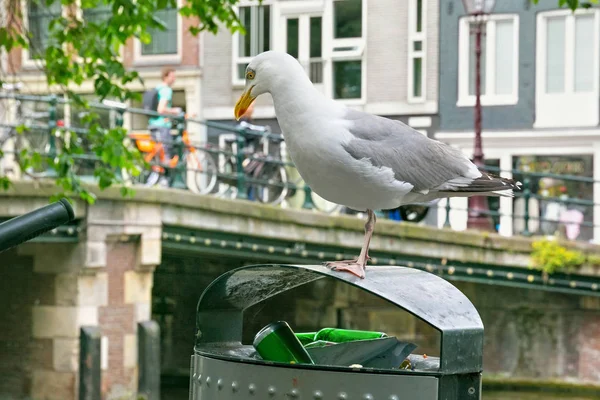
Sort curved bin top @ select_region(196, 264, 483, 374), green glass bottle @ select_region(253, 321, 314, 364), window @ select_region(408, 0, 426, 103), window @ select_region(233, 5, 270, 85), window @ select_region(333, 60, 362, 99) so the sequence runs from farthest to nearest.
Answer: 1. window @ select_region(233, 5, 270, 85)
2. window @ select_region(333, 60, 362, 99)
3. window @ select_region(408, 0, 426, 103)
4. green glass bottle @ select_region(253, 321, 314, 364)
5. curved bin top @ select_region(196, 264, 483, 374)

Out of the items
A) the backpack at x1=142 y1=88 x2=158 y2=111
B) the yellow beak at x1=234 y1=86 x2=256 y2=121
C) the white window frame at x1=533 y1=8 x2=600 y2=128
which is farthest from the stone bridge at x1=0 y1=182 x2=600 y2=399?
the yellow beak at x1=234 y1=86 x2=256 y2=121

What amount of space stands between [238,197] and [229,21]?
5.36 metres

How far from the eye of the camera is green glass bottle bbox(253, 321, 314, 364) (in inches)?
71.2

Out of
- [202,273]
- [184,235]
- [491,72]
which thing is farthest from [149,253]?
[491,72]

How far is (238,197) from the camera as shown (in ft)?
39.2

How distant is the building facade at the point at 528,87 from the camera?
51.1ft

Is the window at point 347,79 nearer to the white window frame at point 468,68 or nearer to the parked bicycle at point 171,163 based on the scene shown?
the white window frame at point 468,68

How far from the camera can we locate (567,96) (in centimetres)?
1602

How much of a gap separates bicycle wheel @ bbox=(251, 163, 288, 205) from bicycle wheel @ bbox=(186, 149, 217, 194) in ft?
1.30

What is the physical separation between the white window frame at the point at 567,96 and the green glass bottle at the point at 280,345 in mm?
14185

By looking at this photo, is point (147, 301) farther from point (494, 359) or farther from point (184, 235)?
point (494, 359)

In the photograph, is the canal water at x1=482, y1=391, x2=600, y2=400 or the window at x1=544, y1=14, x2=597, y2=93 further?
the window at x1=544, y1=14, x2=597, y2=93

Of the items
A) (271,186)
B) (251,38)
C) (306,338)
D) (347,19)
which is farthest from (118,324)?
(306,338)

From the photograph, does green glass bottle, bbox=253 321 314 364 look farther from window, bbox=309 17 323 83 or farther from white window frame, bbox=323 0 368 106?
window, bbox=309 17 323 83
